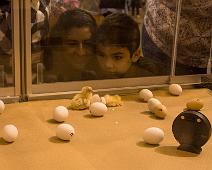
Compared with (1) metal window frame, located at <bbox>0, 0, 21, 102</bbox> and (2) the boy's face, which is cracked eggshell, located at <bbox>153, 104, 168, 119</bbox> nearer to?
(2) the boy's face

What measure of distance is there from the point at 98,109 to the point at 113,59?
0.37 meters

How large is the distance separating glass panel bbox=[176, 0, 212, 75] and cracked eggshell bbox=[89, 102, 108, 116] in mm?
488

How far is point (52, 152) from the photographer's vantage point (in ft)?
2.81

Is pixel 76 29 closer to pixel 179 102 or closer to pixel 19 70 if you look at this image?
pixel 19 70

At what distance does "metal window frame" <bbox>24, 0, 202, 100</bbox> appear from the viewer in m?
1.18

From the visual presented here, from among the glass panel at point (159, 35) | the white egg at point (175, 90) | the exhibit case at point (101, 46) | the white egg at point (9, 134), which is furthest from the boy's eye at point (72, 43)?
the white egg at point (9, 134)

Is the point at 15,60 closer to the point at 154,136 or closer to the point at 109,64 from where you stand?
the point at 109,64

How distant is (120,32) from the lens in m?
1.40

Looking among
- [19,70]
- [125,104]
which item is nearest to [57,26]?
[19,70]

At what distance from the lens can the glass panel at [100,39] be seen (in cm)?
124

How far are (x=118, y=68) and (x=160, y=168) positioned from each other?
0.64 meters

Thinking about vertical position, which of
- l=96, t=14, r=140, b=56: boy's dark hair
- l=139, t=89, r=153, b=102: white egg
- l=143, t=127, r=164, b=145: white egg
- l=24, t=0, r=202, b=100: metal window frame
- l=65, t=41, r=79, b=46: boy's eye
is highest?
l=96, t=14, r=140, b=56: boy's dark hair

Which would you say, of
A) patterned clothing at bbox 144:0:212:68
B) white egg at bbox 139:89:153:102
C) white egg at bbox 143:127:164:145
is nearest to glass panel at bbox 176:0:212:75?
patterned clothing at bbox 144:0:212:68

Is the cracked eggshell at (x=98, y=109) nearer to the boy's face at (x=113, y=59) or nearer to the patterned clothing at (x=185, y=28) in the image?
the boy's face at (x=113, y=59)
